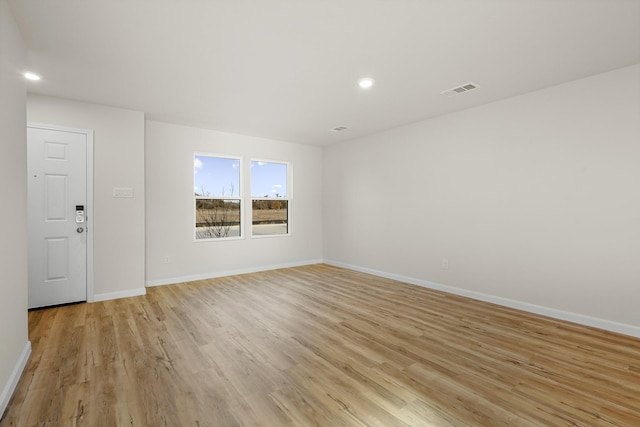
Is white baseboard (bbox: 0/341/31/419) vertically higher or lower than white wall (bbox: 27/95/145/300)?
lower

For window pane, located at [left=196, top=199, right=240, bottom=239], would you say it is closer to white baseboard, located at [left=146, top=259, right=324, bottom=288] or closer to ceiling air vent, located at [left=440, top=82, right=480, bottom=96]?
white baseboard, located at [left=146, top=259, right=324, bottom=288]

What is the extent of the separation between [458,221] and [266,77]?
10.4ft

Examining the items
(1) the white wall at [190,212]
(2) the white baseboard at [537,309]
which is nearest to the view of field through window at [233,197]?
(1) the white wall at [190,212]

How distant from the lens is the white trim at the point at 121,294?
3899mm

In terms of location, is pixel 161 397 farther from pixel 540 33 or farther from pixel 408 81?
pixel 540 33

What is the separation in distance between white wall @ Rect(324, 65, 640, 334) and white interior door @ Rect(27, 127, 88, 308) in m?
4.49

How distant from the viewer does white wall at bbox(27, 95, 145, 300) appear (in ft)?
12.7

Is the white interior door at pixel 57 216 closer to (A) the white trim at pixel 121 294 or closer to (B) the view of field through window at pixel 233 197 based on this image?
(A) the white trim at pixel 121 294

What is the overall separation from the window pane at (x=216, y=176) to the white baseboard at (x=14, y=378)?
3.16 meters

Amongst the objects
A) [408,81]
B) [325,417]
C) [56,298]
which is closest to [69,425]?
[325,417]

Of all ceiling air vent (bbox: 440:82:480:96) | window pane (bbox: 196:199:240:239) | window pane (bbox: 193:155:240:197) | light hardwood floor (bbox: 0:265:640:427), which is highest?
ceiling air vent (bbox: 440:82:480:96)

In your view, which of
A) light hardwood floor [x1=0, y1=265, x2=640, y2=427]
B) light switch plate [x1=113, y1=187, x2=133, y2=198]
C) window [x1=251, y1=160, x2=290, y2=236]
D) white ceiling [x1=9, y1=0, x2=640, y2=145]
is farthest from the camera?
window [x1=251, y1=160, x2=290, y2=236]

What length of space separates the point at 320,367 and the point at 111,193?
144 inches

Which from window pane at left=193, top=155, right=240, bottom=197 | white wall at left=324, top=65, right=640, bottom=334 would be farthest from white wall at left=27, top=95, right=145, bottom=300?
white wall at left=324, top=65, right=640, bottom=334
